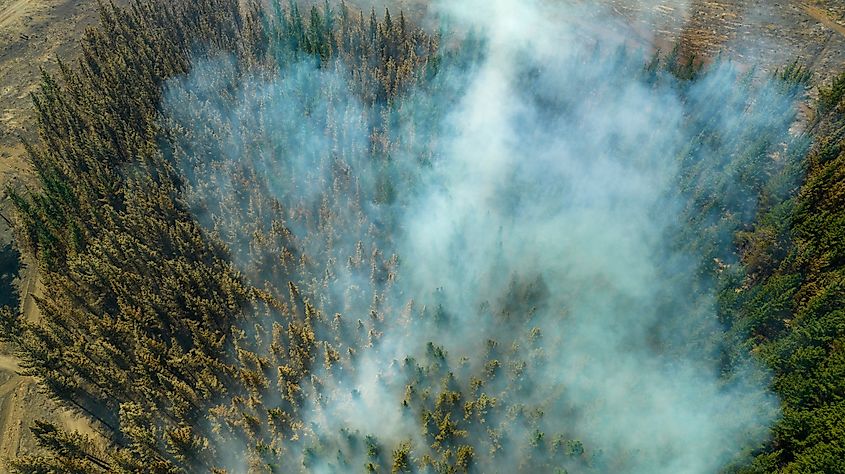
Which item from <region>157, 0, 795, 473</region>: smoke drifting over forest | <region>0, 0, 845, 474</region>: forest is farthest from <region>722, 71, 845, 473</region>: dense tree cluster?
<region>157, 0, 795, 473</region>: smoke drifting over forest

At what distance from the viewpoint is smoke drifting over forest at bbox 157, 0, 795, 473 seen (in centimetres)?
4866

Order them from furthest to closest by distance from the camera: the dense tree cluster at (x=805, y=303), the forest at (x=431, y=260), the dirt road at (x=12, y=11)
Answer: the dirt road at (x=12, y=11) → the forest at (x=431, y=260) → the dense tree cluster at (x=805, y=303)

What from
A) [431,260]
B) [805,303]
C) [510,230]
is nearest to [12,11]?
[431,260]

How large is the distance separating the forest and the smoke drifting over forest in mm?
341

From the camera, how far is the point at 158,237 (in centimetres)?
6219

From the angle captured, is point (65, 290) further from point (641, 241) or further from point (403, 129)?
point (641, 241)

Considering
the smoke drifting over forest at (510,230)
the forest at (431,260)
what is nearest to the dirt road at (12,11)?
the forest at (431,260)

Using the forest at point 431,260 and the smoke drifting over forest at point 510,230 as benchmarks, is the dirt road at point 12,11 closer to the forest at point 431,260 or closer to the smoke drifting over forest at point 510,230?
the forest at point 431,260

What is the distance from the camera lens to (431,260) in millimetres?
62125

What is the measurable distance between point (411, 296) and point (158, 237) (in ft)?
107

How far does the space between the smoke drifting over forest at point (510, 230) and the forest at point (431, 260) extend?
0.34 m

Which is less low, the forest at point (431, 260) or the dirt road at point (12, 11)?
the dirt road at point (12, 11)

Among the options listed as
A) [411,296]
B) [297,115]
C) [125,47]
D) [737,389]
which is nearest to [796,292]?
[737,389]

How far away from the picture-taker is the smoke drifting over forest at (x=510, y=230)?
1916 inches
